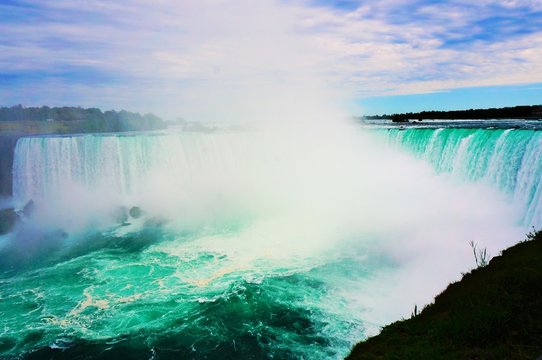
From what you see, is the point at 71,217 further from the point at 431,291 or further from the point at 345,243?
the point at 431,291

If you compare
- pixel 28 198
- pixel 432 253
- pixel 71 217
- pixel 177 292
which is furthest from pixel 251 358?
pixel 28 198

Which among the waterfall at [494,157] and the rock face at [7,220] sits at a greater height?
the waterfall at [494,157]

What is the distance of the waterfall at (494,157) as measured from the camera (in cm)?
1672

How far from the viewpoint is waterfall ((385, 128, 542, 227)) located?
658 inches

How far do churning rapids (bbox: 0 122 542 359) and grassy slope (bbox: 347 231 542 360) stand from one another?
4.08m

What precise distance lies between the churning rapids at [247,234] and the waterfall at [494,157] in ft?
0.27

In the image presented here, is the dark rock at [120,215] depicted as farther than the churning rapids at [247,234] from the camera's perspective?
Yes

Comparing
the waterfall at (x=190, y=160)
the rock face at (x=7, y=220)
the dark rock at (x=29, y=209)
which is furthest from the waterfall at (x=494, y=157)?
the rock face at (x=7, y=220)

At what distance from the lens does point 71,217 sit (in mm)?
27453

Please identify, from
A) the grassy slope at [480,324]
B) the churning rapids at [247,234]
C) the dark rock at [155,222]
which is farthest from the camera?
the dark rock at [155,222]

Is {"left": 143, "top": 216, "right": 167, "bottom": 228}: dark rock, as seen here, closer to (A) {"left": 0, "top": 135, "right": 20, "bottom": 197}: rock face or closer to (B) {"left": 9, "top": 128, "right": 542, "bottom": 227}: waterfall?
(B) {"left": 9, "top": 128, "right": 542, "bottom": 227}: waterfall

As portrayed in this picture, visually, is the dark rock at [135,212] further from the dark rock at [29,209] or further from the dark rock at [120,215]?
the dark rock at [29,209]

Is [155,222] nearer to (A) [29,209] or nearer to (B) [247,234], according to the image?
(B) [247,234]

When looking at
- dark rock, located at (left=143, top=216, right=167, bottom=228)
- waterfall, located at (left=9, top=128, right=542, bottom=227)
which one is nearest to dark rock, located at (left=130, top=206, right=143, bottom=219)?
dark rock, located at (left=143, top=216, right=167, bottom=228)
